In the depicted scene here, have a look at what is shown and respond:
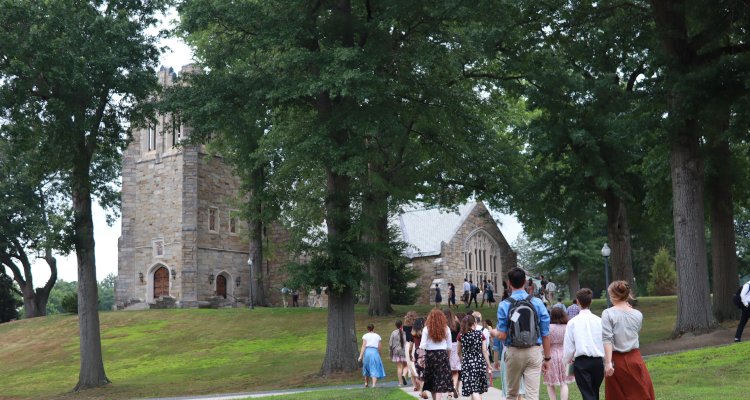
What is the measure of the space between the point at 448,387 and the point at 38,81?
47.7ft

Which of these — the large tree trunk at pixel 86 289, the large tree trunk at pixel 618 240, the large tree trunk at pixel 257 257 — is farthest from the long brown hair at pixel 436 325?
the large tree trunk at pixel 257 257

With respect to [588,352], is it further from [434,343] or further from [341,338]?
[341,338]

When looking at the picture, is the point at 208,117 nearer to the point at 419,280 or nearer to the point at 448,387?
the point at 448,387

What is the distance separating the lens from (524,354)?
693 centimetres

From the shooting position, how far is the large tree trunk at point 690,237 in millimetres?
15344

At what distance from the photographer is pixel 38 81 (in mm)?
17609

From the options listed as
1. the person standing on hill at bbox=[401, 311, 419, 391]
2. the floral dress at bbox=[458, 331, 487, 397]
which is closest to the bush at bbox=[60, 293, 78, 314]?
the person standing on hill at bbox=[401, 311, 419, 391]

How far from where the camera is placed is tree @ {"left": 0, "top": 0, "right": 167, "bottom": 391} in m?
16.5

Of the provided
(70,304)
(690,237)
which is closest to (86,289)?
(690,237)

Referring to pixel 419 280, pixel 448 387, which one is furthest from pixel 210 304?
pixel 448 387

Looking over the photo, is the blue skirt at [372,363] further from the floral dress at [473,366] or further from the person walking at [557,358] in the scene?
the person walking at [557,358]

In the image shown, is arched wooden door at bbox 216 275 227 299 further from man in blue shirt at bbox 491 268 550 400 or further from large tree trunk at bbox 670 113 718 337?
man in blue shirt at bbox 491 268 550 400

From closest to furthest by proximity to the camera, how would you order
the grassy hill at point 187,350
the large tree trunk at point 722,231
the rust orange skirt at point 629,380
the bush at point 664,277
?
the rust orange skirt at point 629,380, the large tree trunk at point 722,231, the grassy hill at point 187,350, the bush at point 664,277

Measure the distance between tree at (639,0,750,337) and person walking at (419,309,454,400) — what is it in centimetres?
877
